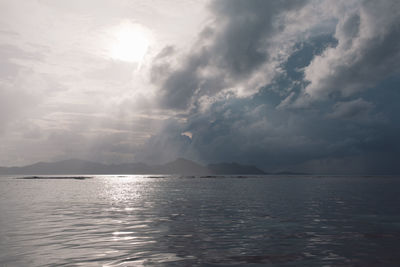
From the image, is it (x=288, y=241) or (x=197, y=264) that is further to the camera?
(x=288, y=241)

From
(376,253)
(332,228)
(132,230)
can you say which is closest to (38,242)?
(132,230)

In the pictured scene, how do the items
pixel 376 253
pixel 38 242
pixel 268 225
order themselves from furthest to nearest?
pixel 268 225
pixel 38 242
pixel 376 253

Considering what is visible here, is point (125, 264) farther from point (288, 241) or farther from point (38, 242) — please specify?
point (288, 241)

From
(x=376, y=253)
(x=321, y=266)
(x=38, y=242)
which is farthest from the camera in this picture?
(x=38, y=242)

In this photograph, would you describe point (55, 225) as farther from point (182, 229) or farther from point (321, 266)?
point (321, 266)

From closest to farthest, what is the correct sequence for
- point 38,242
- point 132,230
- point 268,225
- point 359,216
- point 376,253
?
point 376,253, point 38,242, point 132,230, point 268,225, point 359,216

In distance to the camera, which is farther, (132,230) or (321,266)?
(132,230)

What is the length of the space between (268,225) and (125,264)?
61.6ft

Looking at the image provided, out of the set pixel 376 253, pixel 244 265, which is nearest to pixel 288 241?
pixel 376 253

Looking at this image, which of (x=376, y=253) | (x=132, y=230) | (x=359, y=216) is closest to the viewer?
(x=376, y=253)

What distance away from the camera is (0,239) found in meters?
25.1

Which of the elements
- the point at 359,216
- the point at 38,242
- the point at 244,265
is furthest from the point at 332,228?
the point at 38,242

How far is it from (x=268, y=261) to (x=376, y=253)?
8.77 m

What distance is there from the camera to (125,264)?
17.8m
